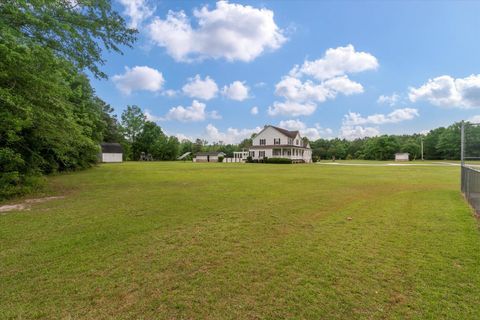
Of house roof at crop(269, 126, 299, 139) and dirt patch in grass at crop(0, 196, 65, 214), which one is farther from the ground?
house roof at crop(269, 126, 299, 139)

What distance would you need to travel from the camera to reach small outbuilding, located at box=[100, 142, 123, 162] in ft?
167

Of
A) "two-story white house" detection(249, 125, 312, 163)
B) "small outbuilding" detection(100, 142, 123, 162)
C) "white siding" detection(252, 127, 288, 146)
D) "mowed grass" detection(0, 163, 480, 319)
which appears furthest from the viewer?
"small outbuilding" detection(100, 142, 123, 162)

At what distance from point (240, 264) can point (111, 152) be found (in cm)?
A: 5569

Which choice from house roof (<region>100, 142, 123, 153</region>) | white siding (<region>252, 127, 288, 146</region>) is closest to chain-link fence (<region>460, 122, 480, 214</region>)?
white siding (<region>252, 127, 288, 146</region>)

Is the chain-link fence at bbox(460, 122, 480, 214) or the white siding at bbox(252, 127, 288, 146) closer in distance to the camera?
the chain-link fence at bbox(460, 122, 480, 214)

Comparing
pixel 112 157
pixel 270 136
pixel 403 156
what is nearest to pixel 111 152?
pixel 112 157

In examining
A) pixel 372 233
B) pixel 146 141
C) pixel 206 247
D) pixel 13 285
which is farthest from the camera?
pixel 146 141

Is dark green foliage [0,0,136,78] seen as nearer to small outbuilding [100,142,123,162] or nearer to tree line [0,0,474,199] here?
tree line [0,0,474,199]

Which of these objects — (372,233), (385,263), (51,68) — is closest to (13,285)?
(385,263)

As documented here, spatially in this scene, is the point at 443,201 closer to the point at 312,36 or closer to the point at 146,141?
the point at 312,36

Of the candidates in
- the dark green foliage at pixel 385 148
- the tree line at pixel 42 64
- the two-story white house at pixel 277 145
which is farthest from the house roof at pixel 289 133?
the tree line at pixel 42 64

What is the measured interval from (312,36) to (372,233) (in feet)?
63.7

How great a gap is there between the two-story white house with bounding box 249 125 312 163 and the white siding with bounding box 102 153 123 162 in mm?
29057

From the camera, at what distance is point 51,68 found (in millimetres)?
8164
